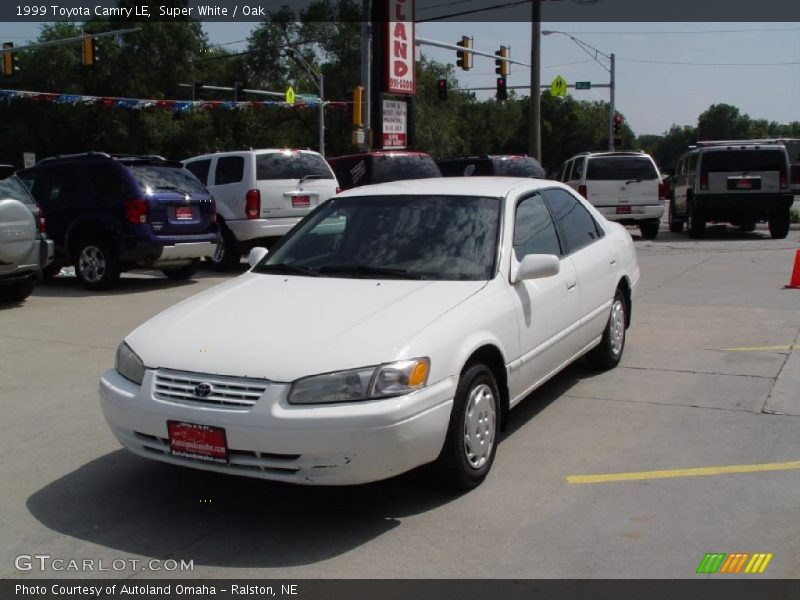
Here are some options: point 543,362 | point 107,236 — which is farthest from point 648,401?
point 107,236

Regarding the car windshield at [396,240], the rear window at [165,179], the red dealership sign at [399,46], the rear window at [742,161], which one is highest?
the red dealership sign at [399,46]

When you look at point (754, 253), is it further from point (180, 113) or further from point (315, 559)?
point (180, 113)

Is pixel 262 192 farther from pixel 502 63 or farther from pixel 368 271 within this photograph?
pixel 502 63

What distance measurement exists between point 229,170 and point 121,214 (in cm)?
259

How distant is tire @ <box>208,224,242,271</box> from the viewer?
44.8ft

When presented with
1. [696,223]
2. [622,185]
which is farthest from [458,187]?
[696,223]

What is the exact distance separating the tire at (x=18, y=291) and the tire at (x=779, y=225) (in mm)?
14787

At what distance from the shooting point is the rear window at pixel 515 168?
18.3 meters

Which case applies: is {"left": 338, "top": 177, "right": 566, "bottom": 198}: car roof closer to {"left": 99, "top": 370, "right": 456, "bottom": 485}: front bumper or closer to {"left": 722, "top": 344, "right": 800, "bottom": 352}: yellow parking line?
{"left": 99, "top": 370, "right": 456, "bottom": 485}: front bumper

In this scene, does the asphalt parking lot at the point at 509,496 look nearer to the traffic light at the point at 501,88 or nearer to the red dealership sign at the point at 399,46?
the red dealership sign at the point at 399,46

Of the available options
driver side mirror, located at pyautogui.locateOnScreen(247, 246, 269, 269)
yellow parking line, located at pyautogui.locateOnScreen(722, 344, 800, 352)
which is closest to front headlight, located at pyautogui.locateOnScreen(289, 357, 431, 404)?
driver side mirror, located at pyautogui.locateOnScreen(247, 246, 269, 269)

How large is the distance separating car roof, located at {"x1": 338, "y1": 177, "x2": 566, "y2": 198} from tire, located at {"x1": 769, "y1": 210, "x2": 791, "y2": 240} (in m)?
14.2

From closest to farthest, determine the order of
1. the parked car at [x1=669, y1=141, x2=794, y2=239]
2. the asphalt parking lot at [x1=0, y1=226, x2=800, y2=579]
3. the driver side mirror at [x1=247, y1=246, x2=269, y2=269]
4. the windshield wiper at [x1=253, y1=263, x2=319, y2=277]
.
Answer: the asphalt parking lot at [x1=0, y1=226, x2=800, y2=579] → the windshield wiper at [x1=253, y1=263, x2=319, y2=277] → the driver side mirror at [x1=247, y1=246, x2=269, y2=269] → the parked car at [x1=669, y1=141, x2=794, y2=239]

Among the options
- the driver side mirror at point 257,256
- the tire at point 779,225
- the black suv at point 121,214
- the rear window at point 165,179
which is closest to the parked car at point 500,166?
the tire at point 779,225
